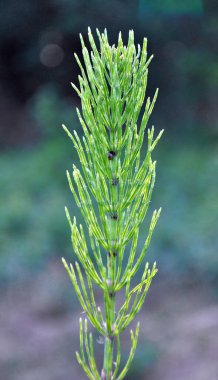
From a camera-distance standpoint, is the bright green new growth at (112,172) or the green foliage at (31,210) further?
the green foliage at (31,210)

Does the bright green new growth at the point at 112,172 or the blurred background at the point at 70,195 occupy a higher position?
the blurred background at the point at 70,195

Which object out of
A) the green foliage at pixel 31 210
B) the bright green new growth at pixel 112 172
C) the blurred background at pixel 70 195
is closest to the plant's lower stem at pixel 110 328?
the bright green new growth at pixel 112 172

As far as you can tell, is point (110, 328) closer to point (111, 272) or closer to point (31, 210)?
point (111, 272)

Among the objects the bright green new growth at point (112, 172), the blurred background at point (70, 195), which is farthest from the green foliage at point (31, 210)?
the bright green new growth at point (112, 172)

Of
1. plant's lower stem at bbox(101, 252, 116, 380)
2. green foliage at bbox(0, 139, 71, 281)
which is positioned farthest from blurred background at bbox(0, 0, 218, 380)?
plant's lower stem at bbox(101, 252, 116, 380)

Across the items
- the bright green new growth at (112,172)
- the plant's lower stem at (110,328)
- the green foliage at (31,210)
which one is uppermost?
the green foliage at (31,210)

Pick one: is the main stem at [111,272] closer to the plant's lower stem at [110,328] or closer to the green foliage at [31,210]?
the plant's lower stem at [110,328]

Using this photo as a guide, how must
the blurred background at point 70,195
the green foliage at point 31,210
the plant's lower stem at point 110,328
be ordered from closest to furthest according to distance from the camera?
the plant's lower stem at point 110,328 < the blurred background at point 70,195 < the green foliage at point 31,210

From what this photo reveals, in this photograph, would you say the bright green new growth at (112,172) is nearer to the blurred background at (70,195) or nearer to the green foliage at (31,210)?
the blurred background at (70,195)

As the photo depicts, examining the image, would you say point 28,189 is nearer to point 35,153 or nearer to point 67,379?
point 35,153

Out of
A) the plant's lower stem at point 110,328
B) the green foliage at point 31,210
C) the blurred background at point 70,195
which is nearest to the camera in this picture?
the plant's lower stem at point 110,328
